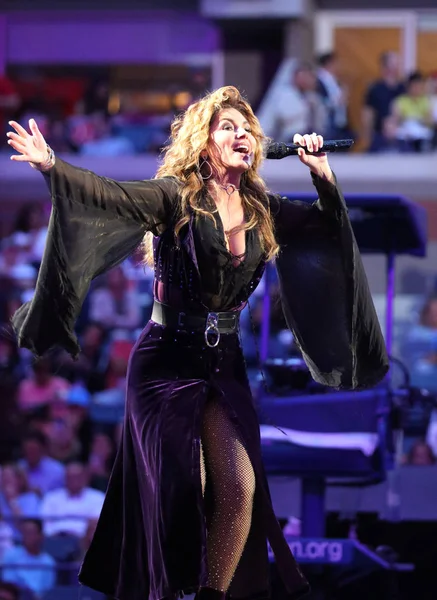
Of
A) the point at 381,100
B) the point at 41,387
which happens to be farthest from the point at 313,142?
the point at 381,100

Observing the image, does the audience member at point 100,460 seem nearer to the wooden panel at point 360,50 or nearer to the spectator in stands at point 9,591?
the spectator in stands at point 9,591

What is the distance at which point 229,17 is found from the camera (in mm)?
13641

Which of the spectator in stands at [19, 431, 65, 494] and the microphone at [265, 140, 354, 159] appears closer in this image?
the microphone at [265, 140, 354, 159]

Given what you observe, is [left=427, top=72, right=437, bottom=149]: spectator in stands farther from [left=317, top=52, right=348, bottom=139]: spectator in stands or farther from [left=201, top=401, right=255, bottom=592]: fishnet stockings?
[left=201, top=401, right=255, bottom=592]: fishnet stockings

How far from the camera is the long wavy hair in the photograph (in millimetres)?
3748

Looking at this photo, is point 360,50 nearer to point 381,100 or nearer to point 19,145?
point 381,100

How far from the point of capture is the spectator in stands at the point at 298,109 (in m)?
11.2

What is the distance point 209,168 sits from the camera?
3.80m

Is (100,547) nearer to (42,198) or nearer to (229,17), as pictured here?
(42,198)

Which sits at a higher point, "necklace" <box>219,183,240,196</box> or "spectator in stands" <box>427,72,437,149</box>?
"spectator in stands" <box>427,72,437,149</box>

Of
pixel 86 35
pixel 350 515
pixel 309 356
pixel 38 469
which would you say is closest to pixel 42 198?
pixel 86 35

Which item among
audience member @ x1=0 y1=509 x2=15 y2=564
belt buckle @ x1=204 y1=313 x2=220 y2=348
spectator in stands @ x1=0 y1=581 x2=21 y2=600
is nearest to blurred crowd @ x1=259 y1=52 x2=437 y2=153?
audience member @ x1=0 y1=509 x2=15 y2=564

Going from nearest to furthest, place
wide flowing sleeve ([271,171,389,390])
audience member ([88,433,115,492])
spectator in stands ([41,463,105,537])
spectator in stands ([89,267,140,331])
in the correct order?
1. wide flowing sleeve ([271,171,389,390])
2. spectator in stands ([41,463,105,537])
3. audience member ([88,433,115,492])
4. spectator in stands ([89,267,140,331])

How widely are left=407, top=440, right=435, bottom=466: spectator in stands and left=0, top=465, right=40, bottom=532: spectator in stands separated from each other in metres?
2.46
